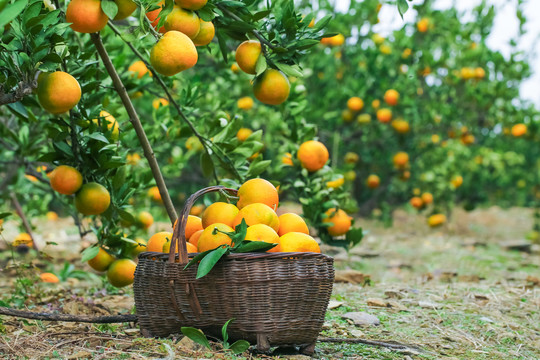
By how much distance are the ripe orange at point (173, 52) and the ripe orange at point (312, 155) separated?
132cm

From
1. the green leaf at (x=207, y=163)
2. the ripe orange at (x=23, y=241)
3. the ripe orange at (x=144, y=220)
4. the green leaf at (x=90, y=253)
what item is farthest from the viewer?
the ripe orange at (x=144, y=220)

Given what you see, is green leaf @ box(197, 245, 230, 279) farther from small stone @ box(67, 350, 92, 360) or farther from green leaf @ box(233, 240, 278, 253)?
small stone @ box(67, 350, 92, 360)

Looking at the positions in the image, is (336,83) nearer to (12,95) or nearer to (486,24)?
(486,24)

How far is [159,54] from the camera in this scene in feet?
5.71

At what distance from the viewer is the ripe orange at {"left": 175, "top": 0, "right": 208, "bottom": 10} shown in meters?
1.77

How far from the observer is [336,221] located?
3037 millimetres

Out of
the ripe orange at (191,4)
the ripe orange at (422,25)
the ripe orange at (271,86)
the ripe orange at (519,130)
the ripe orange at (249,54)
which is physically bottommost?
the ripe orange at (271,86)

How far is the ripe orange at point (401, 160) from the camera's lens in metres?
6.15

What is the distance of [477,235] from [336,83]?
2522mm

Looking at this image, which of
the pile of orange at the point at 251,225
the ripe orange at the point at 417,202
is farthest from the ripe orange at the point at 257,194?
the ripe orange at the point at 417,202

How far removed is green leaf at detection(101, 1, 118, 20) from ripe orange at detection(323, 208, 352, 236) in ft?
5.58

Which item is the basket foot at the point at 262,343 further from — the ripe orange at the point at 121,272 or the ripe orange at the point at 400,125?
the ripe orange at the point at 400,125

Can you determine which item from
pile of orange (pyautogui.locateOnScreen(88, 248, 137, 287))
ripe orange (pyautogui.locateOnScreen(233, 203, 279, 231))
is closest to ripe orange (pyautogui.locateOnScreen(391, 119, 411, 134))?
pile of orange (pyautogui.locateOnScreen(88, 248, 137, 287))

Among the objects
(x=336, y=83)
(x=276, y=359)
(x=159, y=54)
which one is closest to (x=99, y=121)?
(x=159, y=54)
